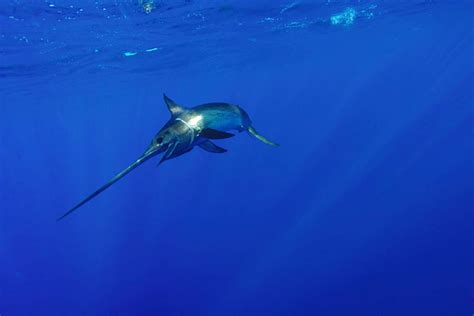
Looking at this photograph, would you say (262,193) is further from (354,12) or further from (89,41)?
(89,41)

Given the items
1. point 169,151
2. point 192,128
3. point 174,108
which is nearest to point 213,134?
point 192,128

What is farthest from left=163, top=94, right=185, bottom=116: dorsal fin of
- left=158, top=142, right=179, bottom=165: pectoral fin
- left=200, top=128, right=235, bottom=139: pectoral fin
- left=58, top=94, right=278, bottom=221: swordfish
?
left=158, top=142, right=179, bottom=165: pectoral fin

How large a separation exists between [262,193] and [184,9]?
52.9 feet

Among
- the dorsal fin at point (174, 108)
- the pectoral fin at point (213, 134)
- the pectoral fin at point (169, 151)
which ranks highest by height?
the dorsal fin at point (174, 108)

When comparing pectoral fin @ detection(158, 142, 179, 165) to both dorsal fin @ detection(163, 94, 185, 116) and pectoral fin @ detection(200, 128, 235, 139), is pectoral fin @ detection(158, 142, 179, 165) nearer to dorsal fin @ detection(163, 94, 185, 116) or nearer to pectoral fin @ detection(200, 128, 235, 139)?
pectoral fin @ detection(200, 128, 235, 139)

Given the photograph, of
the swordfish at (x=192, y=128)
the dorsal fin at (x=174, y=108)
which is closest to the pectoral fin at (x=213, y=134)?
the swordfish at (x=192, y=128)

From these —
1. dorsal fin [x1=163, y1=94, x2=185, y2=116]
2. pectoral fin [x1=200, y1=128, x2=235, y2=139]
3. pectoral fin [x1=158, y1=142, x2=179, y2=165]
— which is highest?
dorsal fin [x1=163, y1=94, x2=185, y2=116]

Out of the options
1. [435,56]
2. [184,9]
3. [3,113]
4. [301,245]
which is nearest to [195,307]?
[301,245]

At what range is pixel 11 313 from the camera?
24297 mm

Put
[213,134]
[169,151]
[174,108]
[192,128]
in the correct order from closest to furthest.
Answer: [169,151] < [213,134] < [192,128] < [174,108]

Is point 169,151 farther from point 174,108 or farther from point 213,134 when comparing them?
point 174,108

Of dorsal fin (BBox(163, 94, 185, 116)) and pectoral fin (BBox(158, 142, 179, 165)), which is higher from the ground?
dorsal fin (BBox(163, 94, 185, 116))

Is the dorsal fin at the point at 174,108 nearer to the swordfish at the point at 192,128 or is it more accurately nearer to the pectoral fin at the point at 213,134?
the swordfish at the point at 192,128

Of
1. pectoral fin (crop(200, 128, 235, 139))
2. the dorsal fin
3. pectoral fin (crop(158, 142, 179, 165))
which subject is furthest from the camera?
the dorsal fin
